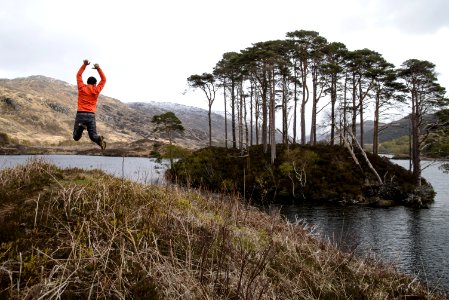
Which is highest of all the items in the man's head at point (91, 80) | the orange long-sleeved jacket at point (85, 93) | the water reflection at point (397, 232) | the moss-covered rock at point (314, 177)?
the man's head at point (91, 80)

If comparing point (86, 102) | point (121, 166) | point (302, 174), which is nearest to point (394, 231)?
point (302, 174)

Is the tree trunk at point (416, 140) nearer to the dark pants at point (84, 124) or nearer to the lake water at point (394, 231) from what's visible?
the lake water at point (394, 231)

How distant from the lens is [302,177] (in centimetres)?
3700

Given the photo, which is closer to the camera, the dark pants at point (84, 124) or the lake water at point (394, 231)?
the dark pants at point (84, 124)

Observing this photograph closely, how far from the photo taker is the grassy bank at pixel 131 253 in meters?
4.59

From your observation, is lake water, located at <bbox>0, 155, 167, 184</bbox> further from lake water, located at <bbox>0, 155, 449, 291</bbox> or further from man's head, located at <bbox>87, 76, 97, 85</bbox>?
man's head, located at <bbox>87, 76, 97, 85</bbox>

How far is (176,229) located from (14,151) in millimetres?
123462

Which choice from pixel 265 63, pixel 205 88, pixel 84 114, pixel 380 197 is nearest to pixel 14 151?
pixel 205 88

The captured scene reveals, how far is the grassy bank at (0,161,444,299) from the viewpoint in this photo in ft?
15.0

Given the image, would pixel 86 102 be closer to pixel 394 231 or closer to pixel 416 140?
pixel 394 231

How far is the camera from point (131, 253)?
5500 millimetres

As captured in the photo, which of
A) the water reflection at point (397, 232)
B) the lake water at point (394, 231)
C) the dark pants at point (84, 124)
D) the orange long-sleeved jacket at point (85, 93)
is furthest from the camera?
the water reflection at point (397, 232)

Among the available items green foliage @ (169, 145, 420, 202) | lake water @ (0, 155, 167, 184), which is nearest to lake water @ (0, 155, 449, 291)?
lake water @ (0, 155, 167, 184)

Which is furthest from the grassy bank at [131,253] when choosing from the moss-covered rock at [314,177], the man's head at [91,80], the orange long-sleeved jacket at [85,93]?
the moss-covered rock at [314,177]
